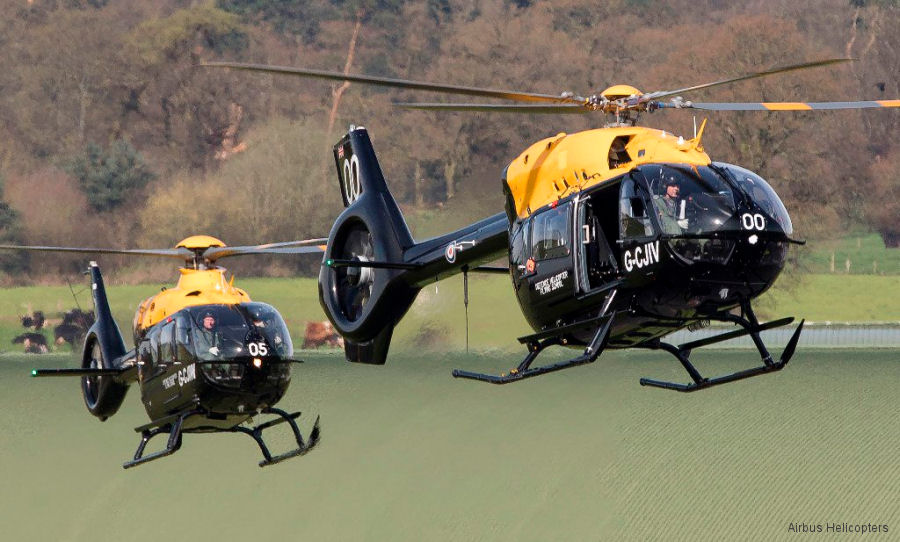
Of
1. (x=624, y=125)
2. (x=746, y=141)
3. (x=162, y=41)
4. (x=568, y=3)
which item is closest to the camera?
(x=624, y=125)

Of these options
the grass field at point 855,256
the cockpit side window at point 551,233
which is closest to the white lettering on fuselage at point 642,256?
the cockpit side window at point 551,233

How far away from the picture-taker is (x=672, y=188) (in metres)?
15.1

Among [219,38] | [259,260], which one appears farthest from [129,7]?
[259,260]

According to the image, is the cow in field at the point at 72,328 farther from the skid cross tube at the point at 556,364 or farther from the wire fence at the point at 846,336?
the skid cross tube at the point at 556,364

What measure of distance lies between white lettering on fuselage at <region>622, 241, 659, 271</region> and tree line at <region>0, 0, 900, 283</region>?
21887 mm

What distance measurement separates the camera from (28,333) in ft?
154

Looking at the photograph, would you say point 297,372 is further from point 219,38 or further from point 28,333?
point 219,38

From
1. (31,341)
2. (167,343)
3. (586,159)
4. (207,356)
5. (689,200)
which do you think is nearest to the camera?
(689,200)

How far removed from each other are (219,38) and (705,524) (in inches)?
1727

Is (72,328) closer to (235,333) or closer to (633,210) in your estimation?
(235,333)

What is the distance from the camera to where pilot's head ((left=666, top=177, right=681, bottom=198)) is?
15023 mm

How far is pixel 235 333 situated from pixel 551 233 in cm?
807

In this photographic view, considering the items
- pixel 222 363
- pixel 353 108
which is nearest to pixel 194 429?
pixel 222 363

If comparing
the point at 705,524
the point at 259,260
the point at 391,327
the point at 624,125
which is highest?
the point at 624,125
